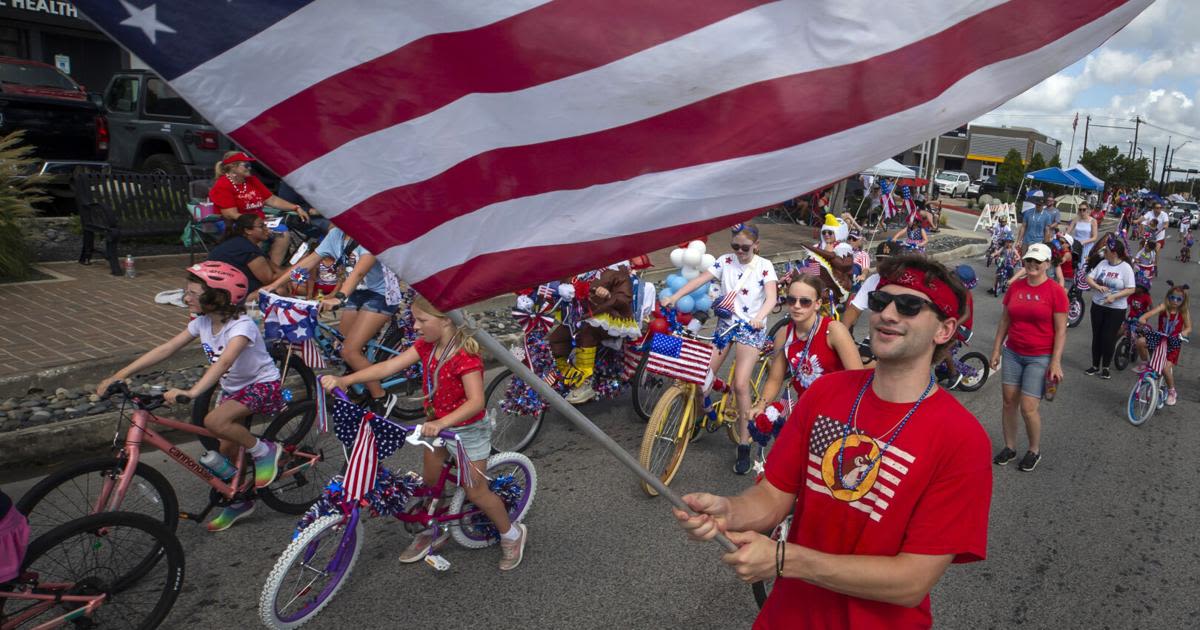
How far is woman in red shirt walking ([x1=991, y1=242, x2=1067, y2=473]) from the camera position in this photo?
6.41 metres

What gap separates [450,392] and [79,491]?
187 centimetres

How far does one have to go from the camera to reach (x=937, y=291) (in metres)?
2.31

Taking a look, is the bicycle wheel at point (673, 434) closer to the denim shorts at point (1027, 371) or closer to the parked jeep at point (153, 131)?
the denim shorts at point (1027, 371)

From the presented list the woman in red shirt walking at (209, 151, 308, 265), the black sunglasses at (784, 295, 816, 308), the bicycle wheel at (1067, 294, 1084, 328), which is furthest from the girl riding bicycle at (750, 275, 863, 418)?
the bicycle wheel at (1067, 294, 1084, 328)

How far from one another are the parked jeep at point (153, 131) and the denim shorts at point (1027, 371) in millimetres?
11747

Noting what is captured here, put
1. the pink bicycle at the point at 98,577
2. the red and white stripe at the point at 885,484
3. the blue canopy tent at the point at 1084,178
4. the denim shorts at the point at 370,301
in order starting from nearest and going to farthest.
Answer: the red and white stripe at the point at 885,484 < the pink bicycle at the point at 98,577 < the denim shorts at the point at 370,301 < the blue canopy tent at the point at 1084,178

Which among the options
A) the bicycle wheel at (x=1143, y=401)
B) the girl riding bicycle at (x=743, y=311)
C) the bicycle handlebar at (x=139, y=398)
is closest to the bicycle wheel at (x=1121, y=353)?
the bicycle wheel at (x=1143, y=401)

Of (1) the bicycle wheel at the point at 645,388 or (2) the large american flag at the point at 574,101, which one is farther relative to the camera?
(1) the bicycle wheel at the point at 645,388

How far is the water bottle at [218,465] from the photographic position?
4.59m

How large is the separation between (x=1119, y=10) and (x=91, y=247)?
12317 mm

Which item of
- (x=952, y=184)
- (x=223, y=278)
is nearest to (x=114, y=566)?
(x=223, y=278)

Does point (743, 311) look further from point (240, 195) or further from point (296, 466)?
point (240, 195)

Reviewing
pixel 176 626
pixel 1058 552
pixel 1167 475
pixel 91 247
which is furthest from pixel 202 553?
pixel 91 247

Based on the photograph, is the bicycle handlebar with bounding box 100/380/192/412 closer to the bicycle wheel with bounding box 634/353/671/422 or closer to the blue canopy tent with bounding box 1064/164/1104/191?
the bicycle wheel with bounding box 634/353/671/422
